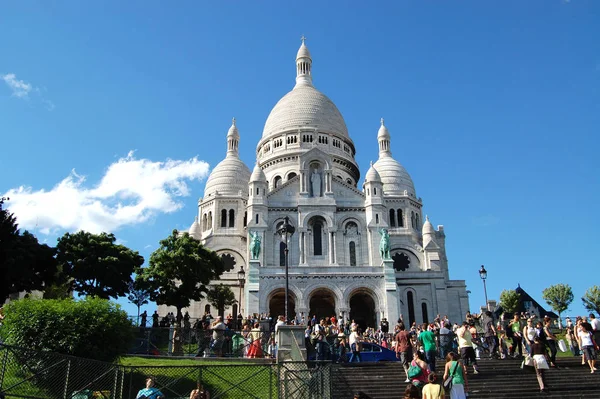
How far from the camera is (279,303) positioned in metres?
50.3

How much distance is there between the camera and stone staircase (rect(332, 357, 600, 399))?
18938 millimetres

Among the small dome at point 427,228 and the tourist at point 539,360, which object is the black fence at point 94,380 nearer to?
the tourist at point 539,360

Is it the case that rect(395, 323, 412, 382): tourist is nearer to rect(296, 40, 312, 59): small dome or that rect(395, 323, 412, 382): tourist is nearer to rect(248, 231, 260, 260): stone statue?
rect(248, 231, 260, 260): stone statue

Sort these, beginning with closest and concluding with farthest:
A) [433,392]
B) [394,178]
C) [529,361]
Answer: [433,392] → [529,361] → [394,178]

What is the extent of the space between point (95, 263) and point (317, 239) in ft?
64.5

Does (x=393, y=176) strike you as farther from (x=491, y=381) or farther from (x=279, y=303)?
(x=491, y=381)

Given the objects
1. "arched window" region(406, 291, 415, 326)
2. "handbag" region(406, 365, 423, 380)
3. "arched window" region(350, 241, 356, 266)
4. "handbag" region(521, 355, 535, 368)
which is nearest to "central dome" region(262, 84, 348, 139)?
"arched window" region(350, 241, 356, 266)

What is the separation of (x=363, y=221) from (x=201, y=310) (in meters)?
15.9

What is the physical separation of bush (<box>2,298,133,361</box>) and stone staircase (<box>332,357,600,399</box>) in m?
7.47

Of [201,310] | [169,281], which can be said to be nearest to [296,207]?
[201,310]

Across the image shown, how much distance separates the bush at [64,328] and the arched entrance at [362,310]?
100 ft

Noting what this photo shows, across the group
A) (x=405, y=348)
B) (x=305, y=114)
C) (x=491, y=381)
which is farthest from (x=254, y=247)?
(x=491, y=381)

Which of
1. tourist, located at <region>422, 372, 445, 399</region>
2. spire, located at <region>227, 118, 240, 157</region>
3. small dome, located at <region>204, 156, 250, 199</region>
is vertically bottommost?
tourist, located at <region>422, 372, 445, 399</region>

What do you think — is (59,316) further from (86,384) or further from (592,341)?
(592,341)
